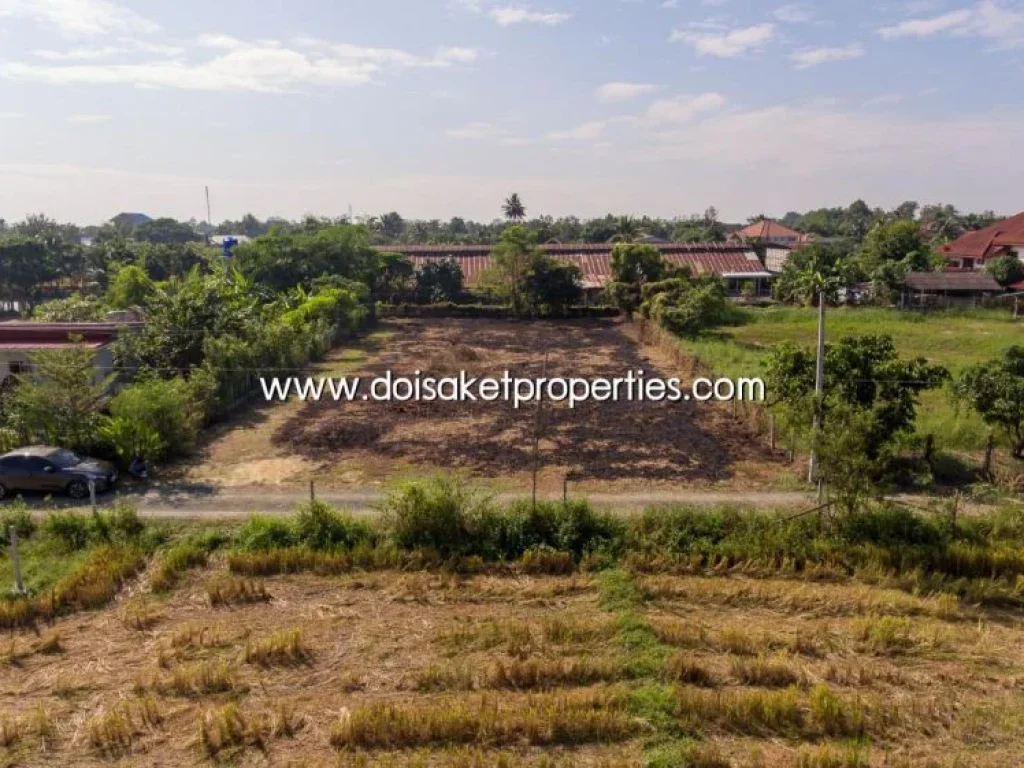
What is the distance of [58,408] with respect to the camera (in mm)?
18547

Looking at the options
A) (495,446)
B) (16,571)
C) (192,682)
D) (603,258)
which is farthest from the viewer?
(603,258)

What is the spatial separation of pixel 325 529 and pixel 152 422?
728 centimetres

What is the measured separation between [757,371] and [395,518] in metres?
17.6

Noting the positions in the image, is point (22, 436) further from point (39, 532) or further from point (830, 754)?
point (830, 754)

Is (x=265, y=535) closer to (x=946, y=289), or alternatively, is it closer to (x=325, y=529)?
(x=325, y=529)

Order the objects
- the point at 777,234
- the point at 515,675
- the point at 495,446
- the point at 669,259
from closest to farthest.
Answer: the point at 515,675, the point at 495,446, the point at 669,259, the point at 777,234

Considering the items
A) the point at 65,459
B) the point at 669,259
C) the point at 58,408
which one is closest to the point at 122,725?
the point at 65,459

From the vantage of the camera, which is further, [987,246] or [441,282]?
[987,246]

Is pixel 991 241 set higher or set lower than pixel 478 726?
higher

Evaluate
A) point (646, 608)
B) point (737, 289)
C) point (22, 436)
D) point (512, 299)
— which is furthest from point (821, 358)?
point (737, 289)

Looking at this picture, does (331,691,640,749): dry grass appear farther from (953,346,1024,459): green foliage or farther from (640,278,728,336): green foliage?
(640,278,728,336): green foliage

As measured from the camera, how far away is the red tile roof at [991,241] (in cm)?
5741

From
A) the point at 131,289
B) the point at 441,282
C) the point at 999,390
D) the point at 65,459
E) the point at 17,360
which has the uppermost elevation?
the point at 441,282

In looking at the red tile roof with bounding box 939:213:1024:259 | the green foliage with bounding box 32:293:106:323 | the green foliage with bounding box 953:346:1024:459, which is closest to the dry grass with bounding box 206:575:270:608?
the green foliage with bounding box 953:346:1024:459
